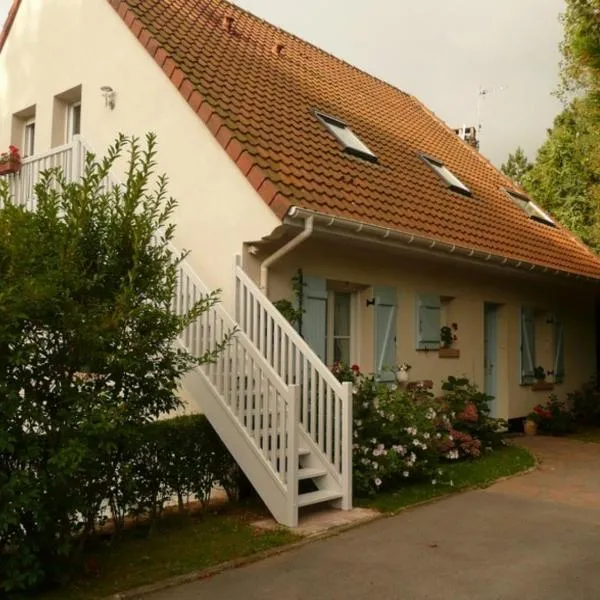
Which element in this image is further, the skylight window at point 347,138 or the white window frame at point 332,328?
the skylight window at point 347,138

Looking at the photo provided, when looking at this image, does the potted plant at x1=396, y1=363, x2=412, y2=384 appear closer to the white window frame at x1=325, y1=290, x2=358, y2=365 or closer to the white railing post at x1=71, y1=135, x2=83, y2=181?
the white window frame at x1=325, y1=290, x2=358, y2=365

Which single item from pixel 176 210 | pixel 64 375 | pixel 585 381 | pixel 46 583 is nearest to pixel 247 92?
pixel 176 210

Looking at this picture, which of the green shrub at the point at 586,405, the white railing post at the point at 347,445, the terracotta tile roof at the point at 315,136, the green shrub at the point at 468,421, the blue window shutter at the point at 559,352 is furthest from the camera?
the blue window shutter at the point at 559,352

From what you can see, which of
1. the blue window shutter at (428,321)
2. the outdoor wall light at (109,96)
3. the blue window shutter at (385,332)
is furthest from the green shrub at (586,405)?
the outdoor wall light at (109,96)

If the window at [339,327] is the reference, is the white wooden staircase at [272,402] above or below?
below

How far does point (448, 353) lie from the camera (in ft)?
32.7

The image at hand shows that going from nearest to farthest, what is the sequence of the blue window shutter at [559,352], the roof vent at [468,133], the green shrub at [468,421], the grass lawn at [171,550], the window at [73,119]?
the grass lawn at [171,550]
the green shrub at [468,421]
the window at [73,119]
the blue window shutter at [559,352]
the roof vent at [468,133]

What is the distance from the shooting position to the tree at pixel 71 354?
3957 mm

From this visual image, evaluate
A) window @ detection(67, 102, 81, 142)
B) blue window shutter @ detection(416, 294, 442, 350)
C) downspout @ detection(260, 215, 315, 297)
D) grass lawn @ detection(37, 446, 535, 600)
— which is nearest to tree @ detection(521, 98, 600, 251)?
blue window shutter @ detection(416, 294, 442, 350)

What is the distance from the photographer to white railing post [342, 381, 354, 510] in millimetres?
6020

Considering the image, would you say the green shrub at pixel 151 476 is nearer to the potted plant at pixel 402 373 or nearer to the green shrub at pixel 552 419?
the potted plant at pixel 402 373

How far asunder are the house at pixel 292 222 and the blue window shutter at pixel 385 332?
0.08 ft

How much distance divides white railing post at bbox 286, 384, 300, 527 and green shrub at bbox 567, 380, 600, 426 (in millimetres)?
8792

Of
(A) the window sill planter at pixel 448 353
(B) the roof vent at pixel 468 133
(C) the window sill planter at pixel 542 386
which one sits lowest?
(C) the window sill planter at pixel 542 386
